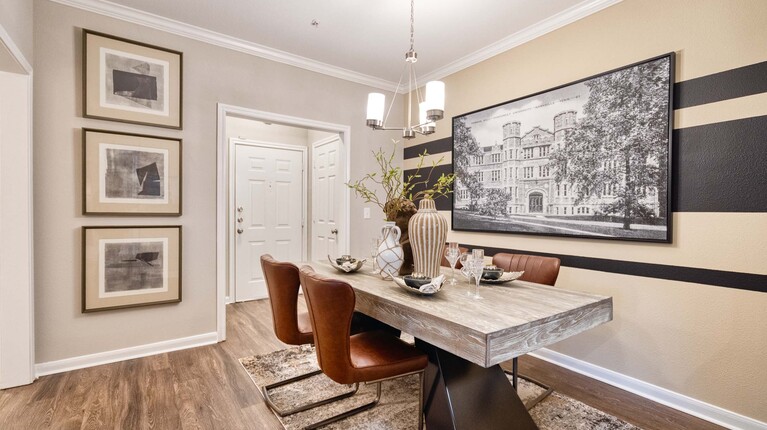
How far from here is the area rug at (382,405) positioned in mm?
1917

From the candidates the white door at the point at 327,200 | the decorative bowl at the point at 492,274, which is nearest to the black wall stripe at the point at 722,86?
the decorative bowl at the point at 492,274

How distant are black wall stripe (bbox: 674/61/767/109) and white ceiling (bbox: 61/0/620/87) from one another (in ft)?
2.69

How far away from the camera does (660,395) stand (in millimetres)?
2203

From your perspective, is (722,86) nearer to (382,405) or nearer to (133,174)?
(382,405)

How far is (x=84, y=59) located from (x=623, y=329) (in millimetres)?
4237

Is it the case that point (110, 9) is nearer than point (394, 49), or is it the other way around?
point (110, 9)

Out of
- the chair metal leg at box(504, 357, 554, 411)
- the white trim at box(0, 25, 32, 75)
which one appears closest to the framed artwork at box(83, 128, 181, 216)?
the white trim at box(0, 25, 32, 75)

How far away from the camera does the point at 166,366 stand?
2.64 meters

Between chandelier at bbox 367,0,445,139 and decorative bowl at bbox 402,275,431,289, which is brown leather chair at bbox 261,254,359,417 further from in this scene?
chandelier at bbox 367,0,445,139

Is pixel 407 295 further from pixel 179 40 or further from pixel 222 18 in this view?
pixel 179 40

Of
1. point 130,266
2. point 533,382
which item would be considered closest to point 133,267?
point 130,266

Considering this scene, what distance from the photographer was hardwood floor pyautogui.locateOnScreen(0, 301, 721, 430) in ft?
6.38

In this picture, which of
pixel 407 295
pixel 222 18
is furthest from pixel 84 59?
pixel 407 295

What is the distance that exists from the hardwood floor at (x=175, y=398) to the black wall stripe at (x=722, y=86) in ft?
6.00
